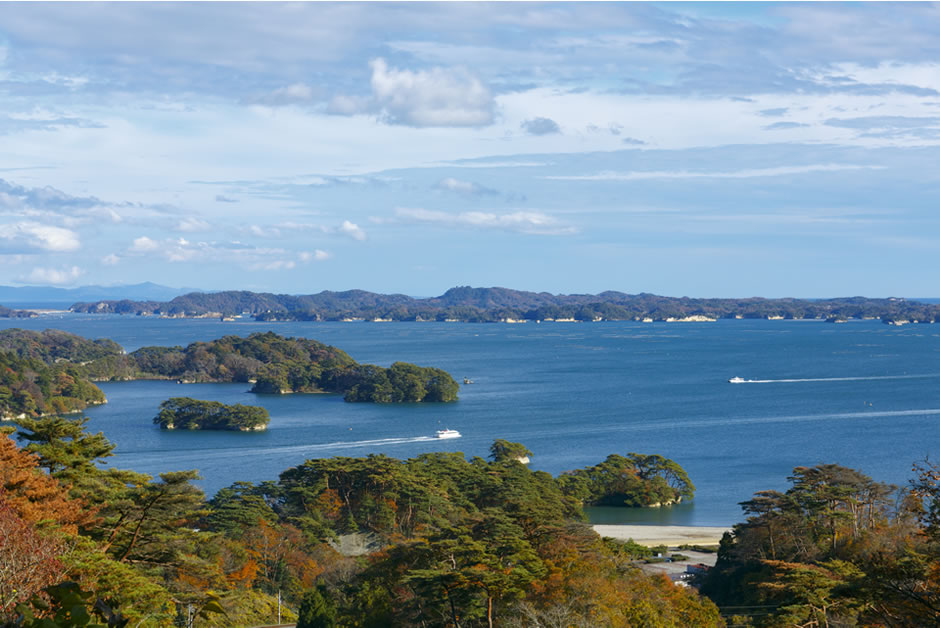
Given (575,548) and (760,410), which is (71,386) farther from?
(575,548)

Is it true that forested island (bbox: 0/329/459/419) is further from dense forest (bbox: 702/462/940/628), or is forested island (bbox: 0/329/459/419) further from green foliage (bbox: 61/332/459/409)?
dense forest (bbox: 702/462/940/628)

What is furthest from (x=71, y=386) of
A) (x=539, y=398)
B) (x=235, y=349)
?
(x=539, y=398)

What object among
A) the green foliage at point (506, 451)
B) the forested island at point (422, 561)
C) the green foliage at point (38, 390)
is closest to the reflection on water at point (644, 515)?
the green foliage at point (506, 451)

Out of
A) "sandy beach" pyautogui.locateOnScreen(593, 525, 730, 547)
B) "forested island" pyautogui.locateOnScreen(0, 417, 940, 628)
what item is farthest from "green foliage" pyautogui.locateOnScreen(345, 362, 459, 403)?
"forested island" pyautogui.locateOnScreen(0, 417, 940, 628)

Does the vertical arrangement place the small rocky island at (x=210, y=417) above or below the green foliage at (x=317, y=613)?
below

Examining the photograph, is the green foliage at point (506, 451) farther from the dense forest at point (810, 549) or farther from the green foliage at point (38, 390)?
the green foliage at point (38, 390)
